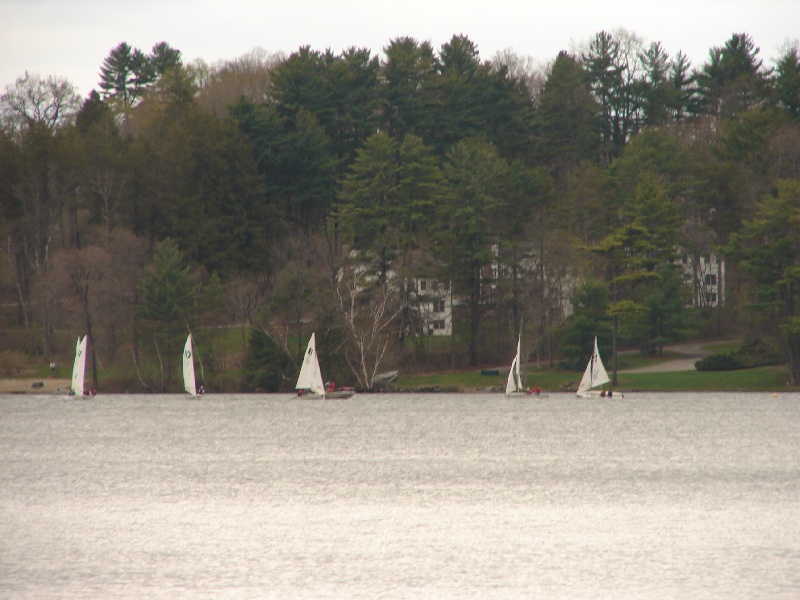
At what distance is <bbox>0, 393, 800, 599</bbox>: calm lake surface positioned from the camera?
23.7m

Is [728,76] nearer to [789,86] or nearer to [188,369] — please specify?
[789,86]

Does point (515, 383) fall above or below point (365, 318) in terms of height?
below

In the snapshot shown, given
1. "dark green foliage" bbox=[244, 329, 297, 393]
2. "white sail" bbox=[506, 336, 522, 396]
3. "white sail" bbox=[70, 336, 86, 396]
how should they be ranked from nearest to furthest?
1. "white sail" bbox=[70, 336, 86, 396]
2. "white sail" bbox=[506, 336, 522, 396]
3. "dark green foliage" bbox=[244, 329, 297, 393]

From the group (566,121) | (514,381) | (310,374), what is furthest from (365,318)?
(566,121)

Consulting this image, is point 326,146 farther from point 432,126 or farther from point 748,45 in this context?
point 748,45

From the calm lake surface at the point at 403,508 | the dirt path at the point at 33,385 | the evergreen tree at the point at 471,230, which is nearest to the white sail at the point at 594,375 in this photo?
the calm lake surface at the point at 403,508

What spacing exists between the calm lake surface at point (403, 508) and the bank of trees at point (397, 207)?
13.0m

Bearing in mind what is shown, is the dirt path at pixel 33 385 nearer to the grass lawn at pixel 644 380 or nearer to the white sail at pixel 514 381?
the grass lawn at pixel 644 380

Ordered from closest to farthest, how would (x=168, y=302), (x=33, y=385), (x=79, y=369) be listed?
(x=79, y=369) → (x=33, y=385) → (x=168, y=302)

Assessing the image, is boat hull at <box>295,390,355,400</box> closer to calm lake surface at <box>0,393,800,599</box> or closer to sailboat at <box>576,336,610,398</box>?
calm lake surface at <box>0,393,800,599</box>

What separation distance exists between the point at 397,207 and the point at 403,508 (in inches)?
1852

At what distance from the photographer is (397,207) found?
7750 centimetres

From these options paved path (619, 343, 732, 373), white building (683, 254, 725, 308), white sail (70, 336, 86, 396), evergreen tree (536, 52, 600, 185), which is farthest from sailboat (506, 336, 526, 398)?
evergreen tree (536, 52, 600, 185)

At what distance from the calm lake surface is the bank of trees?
42.5 feet
